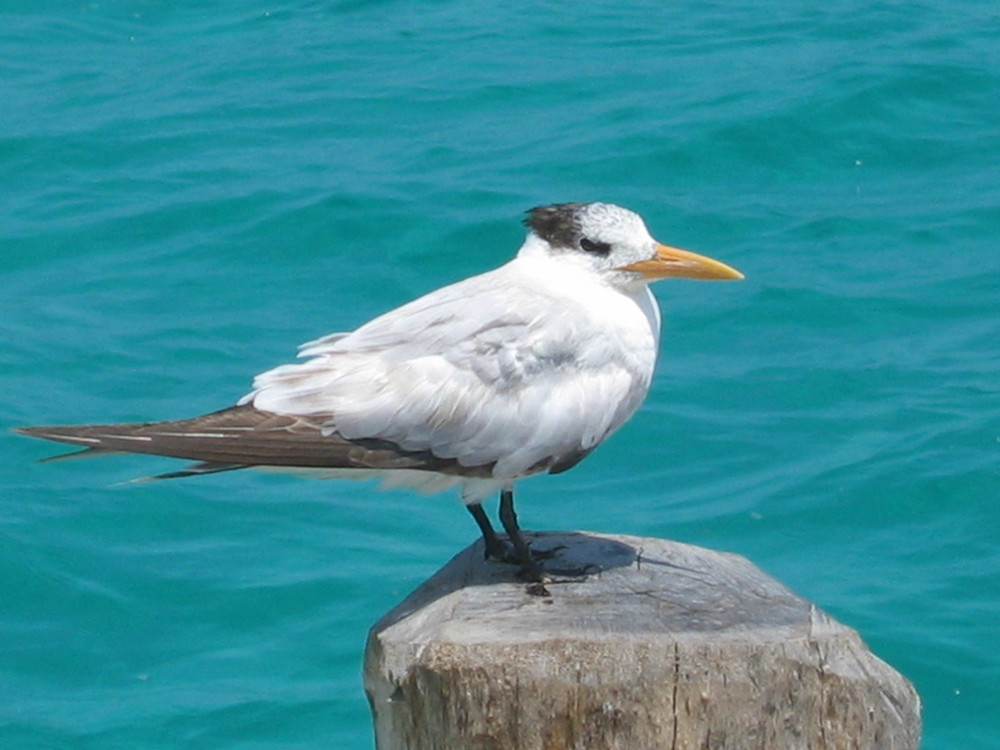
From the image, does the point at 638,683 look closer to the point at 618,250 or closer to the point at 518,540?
the point at 518,540

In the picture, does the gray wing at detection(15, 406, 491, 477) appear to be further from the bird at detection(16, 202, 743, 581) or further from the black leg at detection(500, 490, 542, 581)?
the black leg at detection(500, 490, 542, 581)

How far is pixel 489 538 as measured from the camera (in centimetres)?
457

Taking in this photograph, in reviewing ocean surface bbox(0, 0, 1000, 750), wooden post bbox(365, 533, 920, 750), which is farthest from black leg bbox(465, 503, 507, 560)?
ocean surface bbox(0, 0, 1000, 750)

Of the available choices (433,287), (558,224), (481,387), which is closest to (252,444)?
(481,387)

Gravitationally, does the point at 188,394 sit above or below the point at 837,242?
below

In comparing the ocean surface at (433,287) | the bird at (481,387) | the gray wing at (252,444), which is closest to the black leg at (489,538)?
the bird at (481,387)

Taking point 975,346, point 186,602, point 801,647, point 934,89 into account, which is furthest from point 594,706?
point 934,89

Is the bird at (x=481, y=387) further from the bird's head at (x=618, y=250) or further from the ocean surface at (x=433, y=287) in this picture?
the ocean surface at (x=433, y=287)

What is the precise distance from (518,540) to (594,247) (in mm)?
797

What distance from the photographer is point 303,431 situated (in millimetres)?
4340

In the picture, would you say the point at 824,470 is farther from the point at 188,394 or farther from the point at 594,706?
the point at 594,706

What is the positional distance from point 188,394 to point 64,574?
4.05 feet

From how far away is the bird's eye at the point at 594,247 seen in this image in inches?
184

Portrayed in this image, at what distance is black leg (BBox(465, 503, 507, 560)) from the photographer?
14.7 ft
